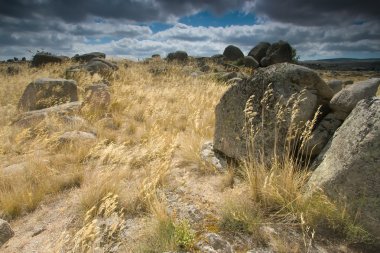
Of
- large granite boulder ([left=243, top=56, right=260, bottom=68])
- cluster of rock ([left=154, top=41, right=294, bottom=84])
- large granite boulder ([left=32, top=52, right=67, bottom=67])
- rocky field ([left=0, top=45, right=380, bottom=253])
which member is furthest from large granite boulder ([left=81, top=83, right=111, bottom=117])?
large granite boulder ([left=243, top=56, right=260, bottom=68])

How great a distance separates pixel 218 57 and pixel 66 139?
972 inches

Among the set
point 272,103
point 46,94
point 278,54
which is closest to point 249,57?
point 278,54

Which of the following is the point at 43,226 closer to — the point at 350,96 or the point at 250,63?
the point at 350,96

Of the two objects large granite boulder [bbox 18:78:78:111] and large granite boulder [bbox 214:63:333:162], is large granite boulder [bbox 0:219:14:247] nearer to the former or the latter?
large granite boulder [bbox 214:63:333:162]

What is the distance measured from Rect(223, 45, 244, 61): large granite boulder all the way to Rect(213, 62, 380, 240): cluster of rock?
23.9m

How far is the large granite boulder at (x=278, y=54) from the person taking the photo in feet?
84.3

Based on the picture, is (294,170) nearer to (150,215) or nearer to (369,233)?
(369,233)

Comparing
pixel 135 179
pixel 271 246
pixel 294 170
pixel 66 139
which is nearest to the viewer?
pixel 271 246

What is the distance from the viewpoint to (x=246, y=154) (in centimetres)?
467

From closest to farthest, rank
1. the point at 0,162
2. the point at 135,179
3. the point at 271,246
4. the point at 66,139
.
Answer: the point at 271,246 < the point at 135,179 < the point at 0,162 < the point at 66,139

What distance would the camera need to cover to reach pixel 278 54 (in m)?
25.7

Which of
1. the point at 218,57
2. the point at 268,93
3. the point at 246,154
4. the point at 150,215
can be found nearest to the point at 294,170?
the point at 246,154

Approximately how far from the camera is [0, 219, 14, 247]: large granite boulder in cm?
349

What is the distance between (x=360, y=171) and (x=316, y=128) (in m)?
1.14
